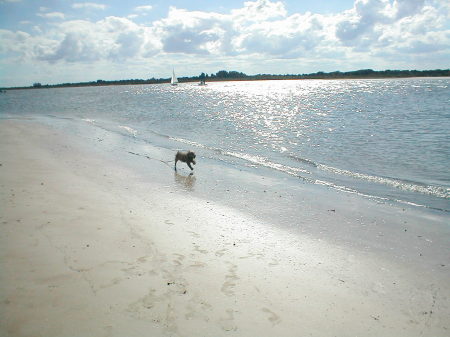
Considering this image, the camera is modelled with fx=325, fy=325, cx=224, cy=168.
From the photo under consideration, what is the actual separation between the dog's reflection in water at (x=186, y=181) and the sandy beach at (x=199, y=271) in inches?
74.2

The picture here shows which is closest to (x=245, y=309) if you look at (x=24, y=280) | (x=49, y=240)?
(x=24, y=280)

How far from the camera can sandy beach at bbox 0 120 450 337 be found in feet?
13.2

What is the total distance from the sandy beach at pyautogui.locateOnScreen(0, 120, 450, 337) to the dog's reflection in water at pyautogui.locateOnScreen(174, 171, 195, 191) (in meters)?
1.89

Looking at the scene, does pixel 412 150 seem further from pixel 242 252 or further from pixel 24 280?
pixel 24 280

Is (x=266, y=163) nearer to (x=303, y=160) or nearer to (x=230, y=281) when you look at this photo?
(x=303, y=160)

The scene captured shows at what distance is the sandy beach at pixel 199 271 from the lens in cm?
403

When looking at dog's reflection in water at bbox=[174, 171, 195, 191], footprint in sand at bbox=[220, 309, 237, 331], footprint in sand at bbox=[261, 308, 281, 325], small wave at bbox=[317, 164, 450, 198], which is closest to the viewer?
footprint in sand at bbox=[220, 309, 237, 331]

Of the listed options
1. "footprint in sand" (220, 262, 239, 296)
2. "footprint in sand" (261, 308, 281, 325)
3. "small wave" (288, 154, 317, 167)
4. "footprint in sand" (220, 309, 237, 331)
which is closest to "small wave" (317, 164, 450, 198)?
"small wave" (288, 154, 317, 167)

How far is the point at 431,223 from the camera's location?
8172mm

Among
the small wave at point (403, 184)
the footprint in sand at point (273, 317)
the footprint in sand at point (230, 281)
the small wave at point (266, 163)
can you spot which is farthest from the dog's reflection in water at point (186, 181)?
the footprint in sand at point (273, 317)

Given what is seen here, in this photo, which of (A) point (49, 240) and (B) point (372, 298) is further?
(A) point (49, 240)

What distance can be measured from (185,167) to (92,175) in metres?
4.25

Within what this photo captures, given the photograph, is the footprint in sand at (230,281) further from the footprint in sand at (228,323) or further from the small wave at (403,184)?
the small wave at (403,184)

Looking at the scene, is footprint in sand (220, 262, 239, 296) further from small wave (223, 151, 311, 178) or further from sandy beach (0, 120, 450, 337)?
small wave (223, 151, 311, 178)
